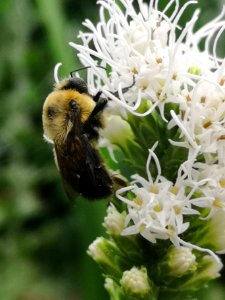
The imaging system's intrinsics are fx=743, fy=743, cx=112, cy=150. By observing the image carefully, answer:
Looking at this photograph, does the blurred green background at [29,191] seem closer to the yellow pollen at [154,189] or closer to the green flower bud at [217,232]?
the green flower bud at [217,232]

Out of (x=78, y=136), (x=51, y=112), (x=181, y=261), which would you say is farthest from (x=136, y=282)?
(x=51, y=112)

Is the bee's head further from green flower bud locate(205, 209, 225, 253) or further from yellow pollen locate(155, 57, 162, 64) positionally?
green flower bud locate(205, 209, 225, 253)

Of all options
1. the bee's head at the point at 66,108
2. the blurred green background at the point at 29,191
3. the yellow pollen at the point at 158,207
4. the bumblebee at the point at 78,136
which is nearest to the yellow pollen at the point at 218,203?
the yellow pollen at the point at 158,207

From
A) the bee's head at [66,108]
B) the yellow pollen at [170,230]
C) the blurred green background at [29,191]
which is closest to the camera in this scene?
the yellow pollen at [170,230]

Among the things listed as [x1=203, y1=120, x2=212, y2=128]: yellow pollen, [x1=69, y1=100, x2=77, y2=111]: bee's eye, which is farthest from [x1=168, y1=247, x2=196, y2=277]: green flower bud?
[x1=69, y1=100, x2=77, y2=111]: bee's eye

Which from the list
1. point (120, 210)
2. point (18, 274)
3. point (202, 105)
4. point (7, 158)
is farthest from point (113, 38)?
point (7, 158)

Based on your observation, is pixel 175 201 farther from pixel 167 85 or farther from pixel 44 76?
pixel 44 76
